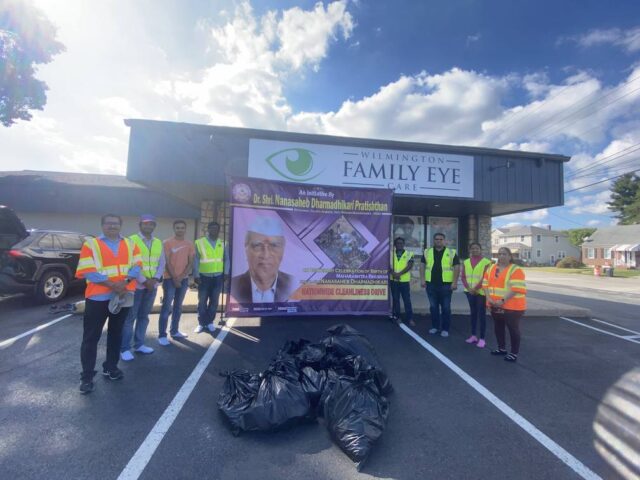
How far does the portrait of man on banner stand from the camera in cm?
563

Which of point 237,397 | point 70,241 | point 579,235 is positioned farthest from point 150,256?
point 579,235

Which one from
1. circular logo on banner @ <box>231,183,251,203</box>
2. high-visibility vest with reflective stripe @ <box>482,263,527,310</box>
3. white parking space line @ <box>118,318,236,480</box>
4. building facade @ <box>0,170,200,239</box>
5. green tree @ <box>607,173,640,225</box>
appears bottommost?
white parking space line @ <box>118,318,236,480</box>

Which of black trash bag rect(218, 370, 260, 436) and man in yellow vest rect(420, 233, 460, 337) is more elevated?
man in yellow vest rect(420, 233, 460, 337)

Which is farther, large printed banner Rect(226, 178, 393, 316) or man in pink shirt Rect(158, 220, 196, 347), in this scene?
large printed banner Rect(226, 178, 393, 316)

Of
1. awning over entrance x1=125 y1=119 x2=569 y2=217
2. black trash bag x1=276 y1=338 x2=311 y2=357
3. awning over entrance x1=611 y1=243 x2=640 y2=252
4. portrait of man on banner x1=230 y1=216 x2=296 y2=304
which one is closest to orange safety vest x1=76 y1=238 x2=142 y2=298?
black trash bag x1=276 y1=338 x2=311 y2=357

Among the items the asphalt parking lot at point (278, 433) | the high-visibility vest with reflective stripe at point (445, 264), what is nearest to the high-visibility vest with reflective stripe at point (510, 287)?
the asphalt parking lot at point (278, 433)

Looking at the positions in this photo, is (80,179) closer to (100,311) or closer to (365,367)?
(100,311)

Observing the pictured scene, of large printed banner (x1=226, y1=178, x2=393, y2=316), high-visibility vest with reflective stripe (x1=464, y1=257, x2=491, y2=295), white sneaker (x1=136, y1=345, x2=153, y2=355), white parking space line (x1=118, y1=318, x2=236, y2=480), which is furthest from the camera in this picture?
large printed banner (x1=226, y1=178, x2=393, y2=316)

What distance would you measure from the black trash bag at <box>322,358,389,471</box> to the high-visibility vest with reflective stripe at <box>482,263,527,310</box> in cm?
284

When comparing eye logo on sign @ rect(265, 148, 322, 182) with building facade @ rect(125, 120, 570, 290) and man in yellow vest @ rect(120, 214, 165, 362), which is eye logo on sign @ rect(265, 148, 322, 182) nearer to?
building facade @ rect(125, 120, 570, 290)

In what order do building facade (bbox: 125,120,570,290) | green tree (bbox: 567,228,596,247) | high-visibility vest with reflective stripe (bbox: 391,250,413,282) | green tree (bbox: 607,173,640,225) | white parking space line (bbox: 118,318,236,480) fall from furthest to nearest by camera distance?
1. green tree (bbox: 567,228,596,247)
2. green tree (bbox: 607,173,640,225)
3. building facade (bbox: 125,120,570,290)
4. high-visibility vest with reflective stripe (bbox: 391,250,413,282)
5. white parking space line (bbox: 118,318,236,480)

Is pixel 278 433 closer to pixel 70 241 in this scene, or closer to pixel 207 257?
pixel 207 257

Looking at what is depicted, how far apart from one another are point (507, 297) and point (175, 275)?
5.12 m

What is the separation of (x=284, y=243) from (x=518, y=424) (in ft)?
14.0
